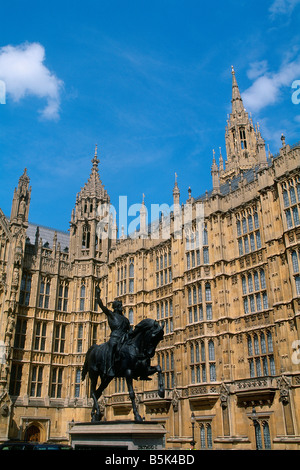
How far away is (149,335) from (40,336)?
Answer: 1237 inches

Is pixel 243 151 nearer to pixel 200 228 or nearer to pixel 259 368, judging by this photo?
pixel 200 228

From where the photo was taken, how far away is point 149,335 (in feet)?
56.2

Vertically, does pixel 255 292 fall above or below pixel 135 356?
above

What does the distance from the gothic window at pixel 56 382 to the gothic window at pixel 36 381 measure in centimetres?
131

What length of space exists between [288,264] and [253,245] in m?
4.95

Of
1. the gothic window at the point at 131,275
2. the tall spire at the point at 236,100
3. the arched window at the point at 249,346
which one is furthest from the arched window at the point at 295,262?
the tall spire at the point at 236,100

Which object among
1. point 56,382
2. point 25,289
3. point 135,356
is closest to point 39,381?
point 56,382

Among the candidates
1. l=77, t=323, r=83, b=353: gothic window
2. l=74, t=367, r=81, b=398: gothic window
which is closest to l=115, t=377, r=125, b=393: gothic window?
l=74, t=367, r=81, b=398: gothic window

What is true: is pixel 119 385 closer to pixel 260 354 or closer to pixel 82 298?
pixel 82 298

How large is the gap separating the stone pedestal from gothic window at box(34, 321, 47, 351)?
3052 centimetres

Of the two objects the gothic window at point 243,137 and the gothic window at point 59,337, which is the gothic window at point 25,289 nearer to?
the gothic window at point 59,337
